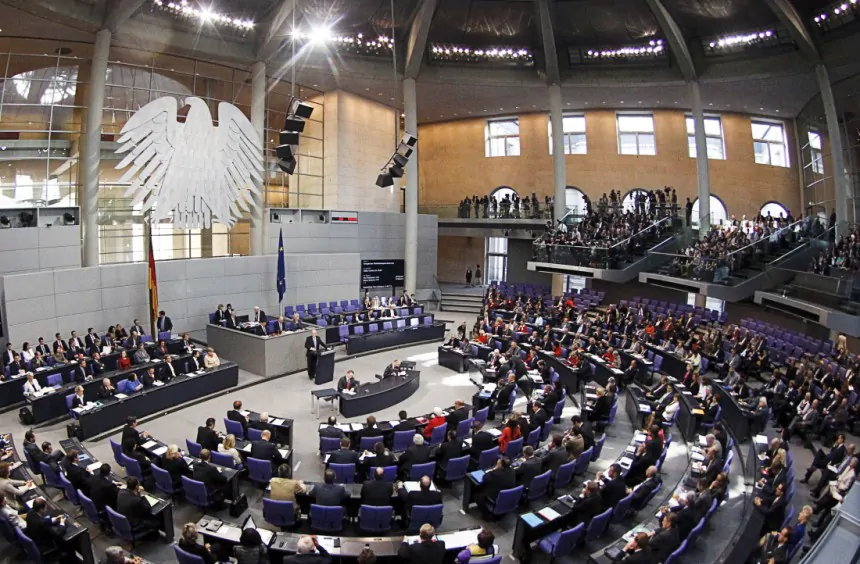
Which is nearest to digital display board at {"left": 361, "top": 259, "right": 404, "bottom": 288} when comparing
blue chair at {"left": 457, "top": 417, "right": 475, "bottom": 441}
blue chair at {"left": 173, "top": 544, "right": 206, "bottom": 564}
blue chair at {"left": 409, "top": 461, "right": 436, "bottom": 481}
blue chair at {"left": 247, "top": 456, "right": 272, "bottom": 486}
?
blue chair at {"left": 457, "top": 417, "right": 475, "bottom": 441}

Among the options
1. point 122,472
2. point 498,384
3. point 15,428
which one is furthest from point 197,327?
point 498,384

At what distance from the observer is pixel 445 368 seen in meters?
16.6

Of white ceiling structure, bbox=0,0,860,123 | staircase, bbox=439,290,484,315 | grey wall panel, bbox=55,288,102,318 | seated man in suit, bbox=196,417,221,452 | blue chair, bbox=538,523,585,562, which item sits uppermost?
white ceiling structure, bbox=0,0,860,123

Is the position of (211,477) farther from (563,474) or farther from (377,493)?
(563,474)

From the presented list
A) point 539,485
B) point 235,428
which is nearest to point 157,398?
point 235,428

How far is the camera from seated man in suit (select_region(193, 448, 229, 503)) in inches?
305

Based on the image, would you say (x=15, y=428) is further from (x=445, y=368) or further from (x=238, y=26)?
(x=238, y=26)

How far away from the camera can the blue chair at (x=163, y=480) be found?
7.95m

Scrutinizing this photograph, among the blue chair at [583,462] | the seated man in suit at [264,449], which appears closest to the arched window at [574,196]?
the blue chair at [583,462]

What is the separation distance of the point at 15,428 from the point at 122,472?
3.75 m

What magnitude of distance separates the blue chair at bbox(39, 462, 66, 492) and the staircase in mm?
19933

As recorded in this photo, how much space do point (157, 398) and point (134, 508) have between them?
18.6 ft

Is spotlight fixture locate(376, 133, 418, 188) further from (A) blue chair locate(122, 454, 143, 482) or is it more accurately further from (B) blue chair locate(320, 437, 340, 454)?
(A) blue chair locate(122, 454, 143, 482)

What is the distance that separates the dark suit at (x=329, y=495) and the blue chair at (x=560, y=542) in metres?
2.68
